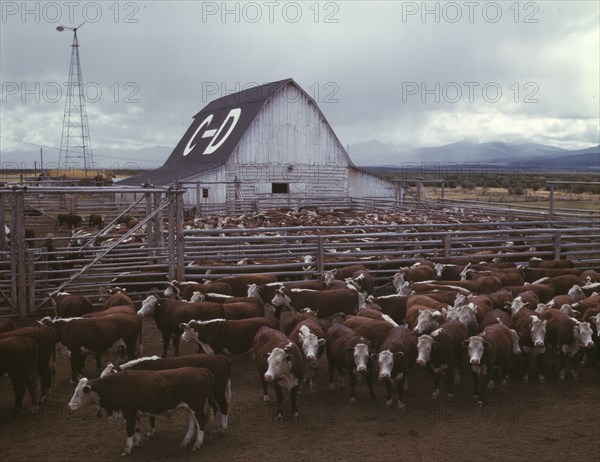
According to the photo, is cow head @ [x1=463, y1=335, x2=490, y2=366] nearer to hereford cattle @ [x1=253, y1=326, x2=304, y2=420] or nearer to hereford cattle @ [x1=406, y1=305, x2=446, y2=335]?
hereford cattle @ [x1=406, y1=305, x2=446, y2=335]

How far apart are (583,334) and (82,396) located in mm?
6178

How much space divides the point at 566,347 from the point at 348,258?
6057 mm

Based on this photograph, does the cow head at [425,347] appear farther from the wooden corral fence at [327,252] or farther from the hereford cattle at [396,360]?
the wooden corral fence at [327,252]

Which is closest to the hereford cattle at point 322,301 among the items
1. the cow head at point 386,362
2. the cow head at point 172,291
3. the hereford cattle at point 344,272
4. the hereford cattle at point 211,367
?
the cow head at point 172,291

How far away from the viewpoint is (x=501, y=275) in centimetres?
1193

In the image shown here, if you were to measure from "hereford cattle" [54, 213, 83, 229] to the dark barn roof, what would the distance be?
Result: 627 centimetres

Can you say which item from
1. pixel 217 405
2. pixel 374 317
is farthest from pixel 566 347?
pixel 217 405

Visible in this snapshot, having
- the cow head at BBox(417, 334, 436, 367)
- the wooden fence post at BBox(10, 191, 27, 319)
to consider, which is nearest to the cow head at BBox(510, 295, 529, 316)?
the cow head at BBox(417, 334, 436, 367)

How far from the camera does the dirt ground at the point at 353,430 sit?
20.0 feet

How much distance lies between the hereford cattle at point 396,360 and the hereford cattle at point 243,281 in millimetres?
3985

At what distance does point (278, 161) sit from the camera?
104 feet

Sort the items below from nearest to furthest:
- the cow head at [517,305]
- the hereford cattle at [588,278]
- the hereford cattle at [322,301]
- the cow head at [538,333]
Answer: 1. the cow head at [538,333]
2. the cow head at [517,305]
3. the hereford cattle at [322,301]
4. the hereford cattle at [588,278]

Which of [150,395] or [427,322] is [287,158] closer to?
[427,322]

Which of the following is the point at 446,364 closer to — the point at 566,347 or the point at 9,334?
the point at 566,347
